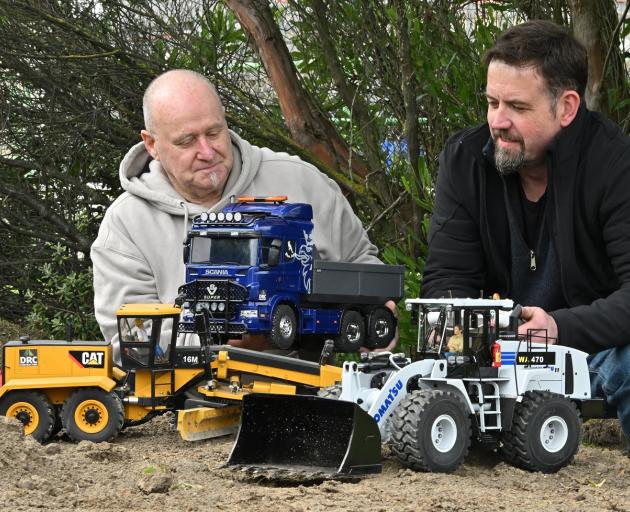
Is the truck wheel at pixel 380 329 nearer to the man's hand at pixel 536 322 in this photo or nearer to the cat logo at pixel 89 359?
the man's hand at pixel 536 322

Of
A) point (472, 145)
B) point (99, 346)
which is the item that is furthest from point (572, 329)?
point (99, 346)

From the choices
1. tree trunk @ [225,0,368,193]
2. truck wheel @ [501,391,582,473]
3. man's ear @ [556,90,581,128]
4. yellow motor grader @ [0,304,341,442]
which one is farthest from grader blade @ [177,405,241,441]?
tree trunk @ [225,0,368,193]

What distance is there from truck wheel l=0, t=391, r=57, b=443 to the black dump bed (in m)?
1.35

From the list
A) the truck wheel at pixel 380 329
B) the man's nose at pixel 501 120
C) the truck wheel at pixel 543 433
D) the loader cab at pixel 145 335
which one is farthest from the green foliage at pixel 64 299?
the truck wheel at pixel 543 433

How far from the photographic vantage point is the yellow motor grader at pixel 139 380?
18.6 feet

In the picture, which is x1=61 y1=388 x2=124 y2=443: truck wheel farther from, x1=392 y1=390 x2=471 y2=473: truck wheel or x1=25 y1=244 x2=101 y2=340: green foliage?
x1=25 y1=244 x2=101 y2=340: green foliage

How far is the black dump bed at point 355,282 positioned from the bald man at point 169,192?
0.43 meters

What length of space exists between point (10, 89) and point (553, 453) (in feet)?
20.7

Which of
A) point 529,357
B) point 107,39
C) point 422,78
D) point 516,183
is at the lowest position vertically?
point 529,357

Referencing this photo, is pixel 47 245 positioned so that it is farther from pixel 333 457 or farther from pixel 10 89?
pixel 333 457

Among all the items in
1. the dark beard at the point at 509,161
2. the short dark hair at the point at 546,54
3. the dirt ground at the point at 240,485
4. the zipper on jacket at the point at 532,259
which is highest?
the short dark hair at the point at 546,54

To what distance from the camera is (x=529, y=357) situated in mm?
4996

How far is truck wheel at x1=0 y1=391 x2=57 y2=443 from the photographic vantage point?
18.9 ft

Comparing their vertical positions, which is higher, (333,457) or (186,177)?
(186,177)
